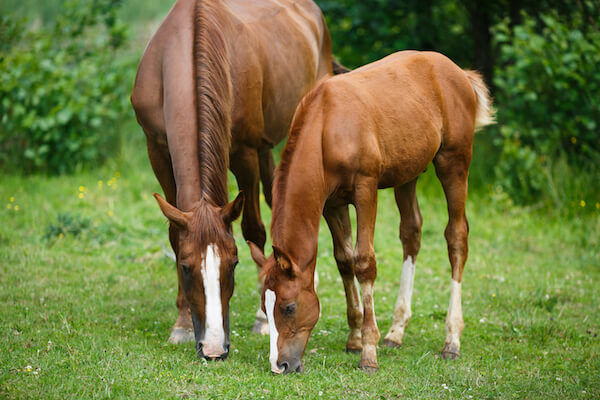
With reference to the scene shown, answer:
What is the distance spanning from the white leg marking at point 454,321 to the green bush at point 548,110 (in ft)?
13.6

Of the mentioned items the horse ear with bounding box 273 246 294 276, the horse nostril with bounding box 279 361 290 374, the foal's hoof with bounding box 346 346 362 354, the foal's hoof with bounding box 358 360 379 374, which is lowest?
the foal's hoof with bounding box 346 346 362 354

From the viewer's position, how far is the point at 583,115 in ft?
27.7

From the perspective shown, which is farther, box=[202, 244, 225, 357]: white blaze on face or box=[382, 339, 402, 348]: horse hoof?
box=[382, 339, 402, 348]: horse hoof

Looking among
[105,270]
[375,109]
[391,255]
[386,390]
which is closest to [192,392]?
[386,390]

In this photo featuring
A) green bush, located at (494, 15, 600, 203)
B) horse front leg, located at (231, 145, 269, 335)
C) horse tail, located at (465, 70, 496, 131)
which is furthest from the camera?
green bush, located at (494, 15, 600, 203)

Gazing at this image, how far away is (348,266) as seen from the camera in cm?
464

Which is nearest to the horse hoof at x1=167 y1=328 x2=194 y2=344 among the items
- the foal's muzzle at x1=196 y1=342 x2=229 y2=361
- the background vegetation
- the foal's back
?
the background vegetation

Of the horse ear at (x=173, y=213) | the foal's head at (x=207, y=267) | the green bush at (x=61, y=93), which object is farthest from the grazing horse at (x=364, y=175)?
the green bush at (x=61, y=93)

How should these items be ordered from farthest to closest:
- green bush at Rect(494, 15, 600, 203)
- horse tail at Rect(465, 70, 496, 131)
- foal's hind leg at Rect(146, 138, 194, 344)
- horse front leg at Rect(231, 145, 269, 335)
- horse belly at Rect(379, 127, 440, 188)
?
green bush at Rect(494, 15, 600, 203), horse front leg at Rect(231, 145, 269, 335), horse tail at Rect(465, 70, 496, 131), foal's hind leg at Rect(146, 138, 194, 344), horse belly at Rect(379, 127, 440, 188)

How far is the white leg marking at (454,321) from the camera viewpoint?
15.2ft

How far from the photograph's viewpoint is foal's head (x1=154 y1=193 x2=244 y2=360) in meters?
4.01

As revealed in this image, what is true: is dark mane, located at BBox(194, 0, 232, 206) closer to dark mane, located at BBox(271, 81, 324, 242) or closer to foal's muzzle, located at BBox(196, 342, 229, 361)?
dark mane, located at BBox(271, 81, 324, 242)

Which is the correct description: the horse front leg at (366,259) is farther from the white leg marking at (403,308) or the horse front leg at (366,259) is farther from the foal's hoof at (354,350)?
the white leg marking at (403,308)

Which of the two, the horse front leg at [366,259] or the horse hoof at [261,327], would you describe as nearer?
the horse front leg at [366,259]
